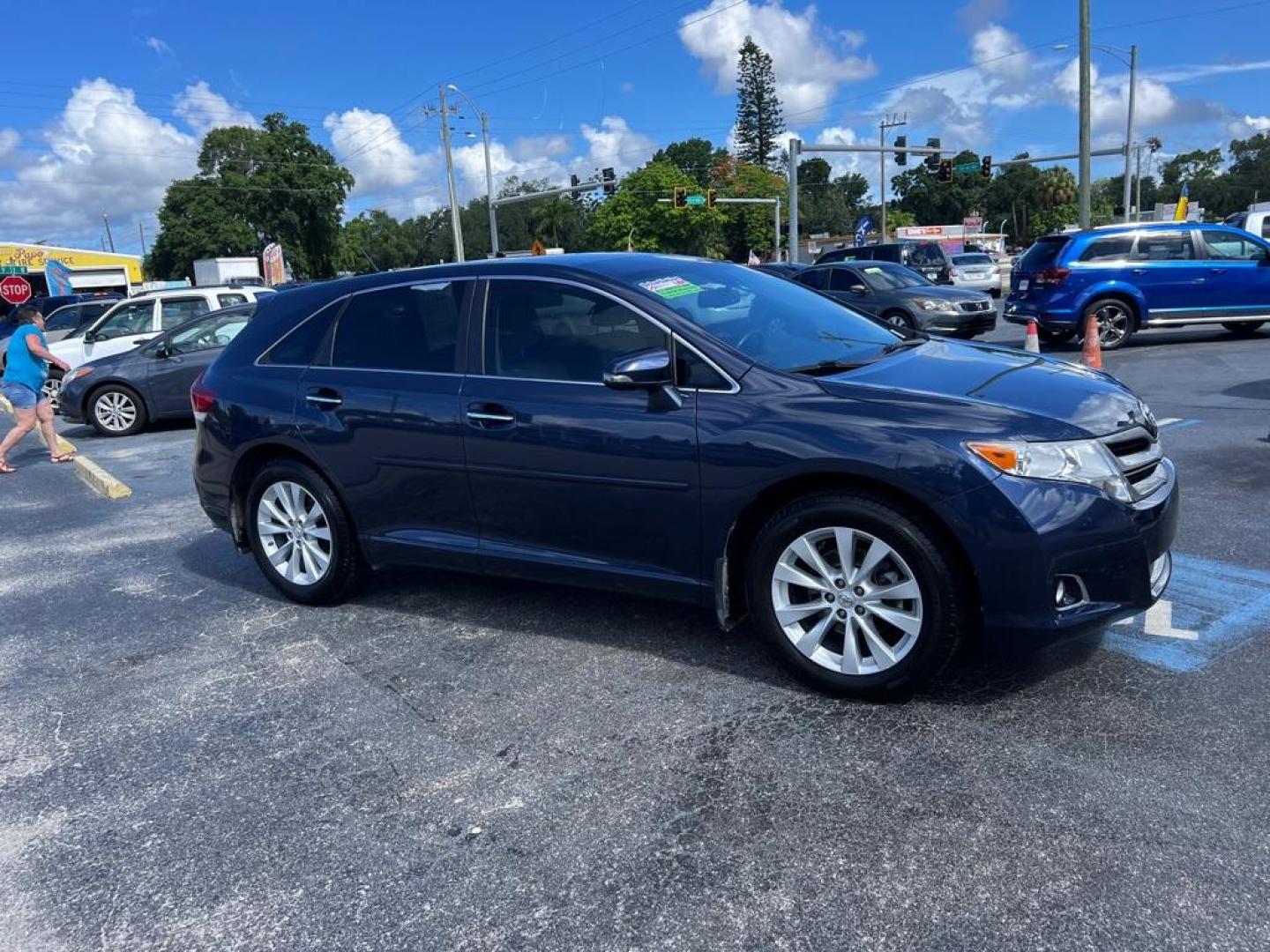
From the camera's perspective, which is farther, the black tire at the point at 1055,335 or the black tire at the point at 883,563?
the black tire at the point at 1055,335

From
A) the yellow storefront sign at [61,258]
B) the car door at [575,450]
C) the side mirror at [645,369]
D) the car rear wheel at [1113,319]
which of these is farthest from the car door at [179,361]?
the yellow storefront sign at [61,258]

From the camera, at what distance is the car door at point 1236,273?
45.2ft

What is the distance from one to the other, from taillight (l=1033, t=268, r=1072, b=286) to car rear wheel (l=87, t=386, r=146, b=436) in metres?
12.6

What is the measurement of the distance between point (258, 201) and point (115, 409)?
192ft

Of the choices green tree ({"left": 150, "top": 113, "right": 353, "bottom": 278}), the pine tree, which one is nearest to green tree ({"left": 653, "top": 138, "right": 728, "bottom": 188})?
the pine tree

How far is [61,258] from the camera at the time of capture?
61906 millimetres

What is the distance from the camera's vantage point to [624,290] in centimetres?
405

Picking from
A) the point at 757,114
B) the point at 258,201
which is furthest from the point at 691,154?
the point at 258,201

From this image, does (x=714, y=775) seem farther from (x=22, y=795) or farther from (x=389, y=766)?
(x=22, y=795)

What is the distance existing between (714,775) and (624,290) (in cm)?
201

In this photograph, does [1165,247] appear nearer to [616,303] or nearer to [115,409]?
[616,303]

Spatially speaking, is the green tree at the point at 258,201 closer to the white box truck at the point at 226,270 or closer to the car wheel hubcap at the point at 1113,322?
the white box truck at the point at 226,270

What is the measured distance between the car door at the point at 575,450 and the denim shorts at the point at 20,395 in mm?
8113

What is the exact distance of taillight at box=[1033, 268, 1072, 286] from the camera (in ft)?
45.1
